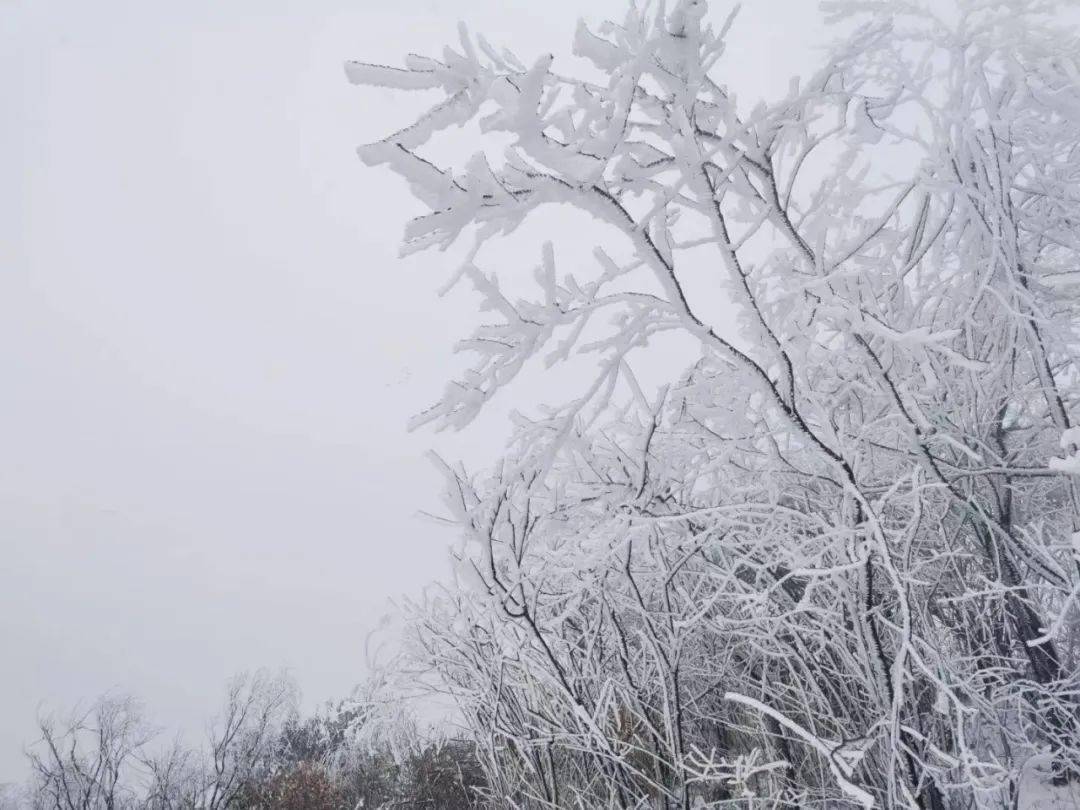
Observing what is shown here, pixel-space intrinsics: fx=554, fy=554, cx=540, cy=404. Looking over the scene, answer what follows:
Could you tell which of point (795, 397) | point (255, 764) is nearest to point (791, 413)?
point (795, 397)

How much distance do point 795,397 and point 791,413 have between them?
178 millimetres

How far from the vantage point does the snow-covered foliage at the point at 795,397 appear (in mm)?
1376

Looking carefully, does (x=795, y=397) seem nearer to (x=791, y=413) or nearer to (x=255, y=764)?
(x=791, y=413)

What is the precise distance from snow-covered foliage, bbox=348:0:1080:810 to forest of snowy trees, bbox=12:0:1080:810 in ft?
0.06

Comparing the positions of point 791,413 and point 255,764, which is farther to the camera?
point 255,764

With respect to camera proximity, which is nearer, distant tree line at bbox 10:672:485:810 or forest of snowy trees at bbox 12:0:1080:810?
forest of snowy trees at bbox 12:0:1080:810

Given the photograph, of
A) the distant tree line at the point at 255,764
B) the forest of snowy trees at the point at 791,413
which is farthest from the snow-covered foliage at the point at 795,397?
the distant tree line at the point at 255,764

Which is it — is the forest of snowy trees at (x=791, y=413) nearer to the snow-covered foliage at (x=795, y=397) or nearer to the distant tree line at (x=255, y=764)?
the snow-covered foliage at (x=795, y=397)

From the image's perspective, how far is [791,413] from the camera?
1.54 metres

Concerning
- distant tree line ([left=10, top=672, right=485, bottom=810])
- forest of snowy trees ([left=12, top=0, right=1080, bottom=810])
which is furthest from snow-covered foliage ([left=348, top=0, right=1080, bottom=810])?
distant tree line ([left=10, top=672, right=485, bottom=810])

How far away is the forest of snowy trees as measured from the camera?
4.55 ft

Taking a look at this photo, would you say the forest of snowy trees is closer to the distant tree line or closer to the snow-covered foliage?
the snow-covered foliage

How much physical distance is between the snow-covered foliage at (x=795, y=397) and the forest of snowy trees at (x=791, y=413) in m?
0.02

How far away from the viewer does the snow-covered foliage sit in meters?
1.38
